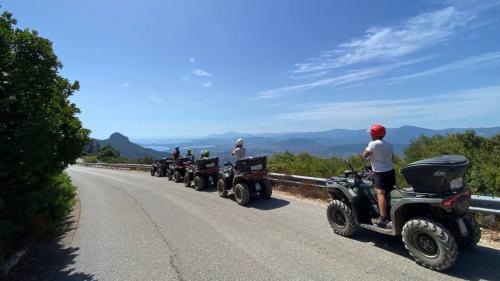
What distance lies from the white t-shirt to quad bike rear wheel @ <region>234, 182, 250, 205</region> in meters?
4.79

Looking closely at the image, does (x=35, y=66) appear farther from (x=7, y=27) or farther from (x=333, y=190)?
(x=333, y=190)

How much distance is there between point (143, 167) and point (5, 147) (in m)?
23.8

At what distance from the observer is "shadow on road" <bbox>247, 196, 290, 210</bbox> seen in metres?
9.49

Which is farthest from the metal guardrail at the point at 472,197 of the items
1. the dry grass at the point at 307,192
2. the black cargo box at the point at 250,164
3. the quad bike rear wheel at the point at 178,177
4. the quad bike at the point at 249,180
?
the quad bike rear wheel at the point at 178,177

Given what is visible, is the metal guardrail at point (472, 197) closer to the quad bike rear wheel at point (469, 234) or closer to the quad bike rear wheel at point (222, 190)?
the quad bike rear wheel at point (469, 234)

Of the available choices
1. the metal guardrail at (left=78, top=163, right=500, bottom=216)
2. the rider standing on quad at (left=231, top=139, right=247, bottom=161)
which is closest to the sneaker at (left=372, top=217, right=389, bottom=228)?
the metal guardrail at (left=78, top=163, right=500, bottom=216)

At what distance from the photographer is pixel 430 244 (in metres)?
4.82

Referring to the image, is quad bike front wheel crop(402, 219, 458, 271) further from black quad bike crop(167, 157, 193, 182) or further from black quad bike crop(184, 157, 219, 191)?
black quad bike crop(167, 157, 193, 182)

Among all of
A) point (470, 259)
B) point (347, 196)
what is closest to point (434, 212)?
point (470, 259)

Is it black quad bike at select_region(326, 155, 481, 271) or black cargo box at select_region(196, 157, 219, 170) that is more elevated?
black cargo box at select_region(196, 157, 219, 170)

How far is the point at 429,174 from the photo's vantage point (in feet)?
15.9

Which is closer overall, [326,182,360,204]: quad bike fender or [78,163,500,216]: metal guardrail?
[78,163,500,216]: metal guardrail

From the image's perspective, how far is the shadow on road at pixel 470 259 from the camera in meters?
4.49

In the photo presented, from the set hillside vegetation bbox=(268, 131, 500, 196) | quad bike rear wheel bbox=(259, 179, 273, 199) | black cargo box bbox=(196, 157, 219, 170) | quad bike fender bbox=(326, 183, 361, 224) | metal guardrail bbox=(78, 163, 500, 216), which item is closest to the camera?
Result: metal guardrail bbox=(78, 163, 500, 216)
